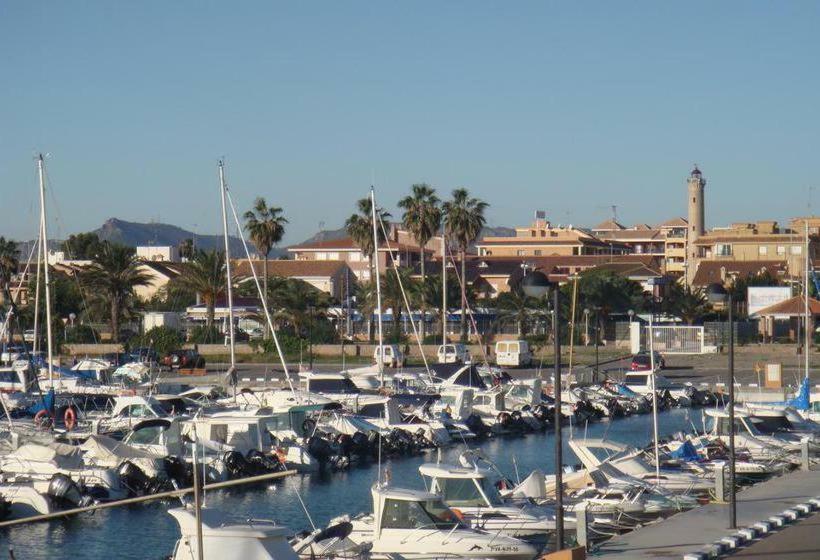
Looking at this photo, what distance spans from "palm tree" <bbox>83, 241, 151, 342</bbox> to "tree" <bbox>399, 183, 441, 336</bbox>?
713 inches

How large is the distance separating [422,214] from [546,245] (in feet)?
250

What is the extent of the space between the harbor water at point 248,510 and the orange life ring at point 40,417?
881 cm

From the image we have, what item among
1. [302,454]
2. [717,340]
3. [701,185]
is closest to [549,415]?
[302,454]

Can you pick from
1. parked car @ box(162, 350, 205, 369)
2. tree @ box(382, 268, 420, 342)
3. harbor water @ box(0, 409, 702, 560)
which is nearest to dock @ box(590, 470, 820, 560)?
harbor water @ box(0, 409, 702, 560)

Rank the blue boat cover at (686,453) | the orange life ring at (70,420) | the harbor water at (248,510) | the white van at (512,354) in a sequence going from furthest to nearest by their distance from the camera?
the white van at (512,354)
the orange life ring at (70,420)
the blue boat cover at (686,453)
the harbor water at (248,510)

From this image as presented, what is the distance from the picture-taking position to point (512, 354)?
8012 cm

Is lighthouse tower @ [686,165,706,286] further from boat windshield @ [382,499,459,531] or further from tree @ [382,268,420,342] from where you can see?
boat windshield @ [382,499,459,531]

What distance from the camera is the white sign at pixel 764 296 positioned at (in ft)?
346

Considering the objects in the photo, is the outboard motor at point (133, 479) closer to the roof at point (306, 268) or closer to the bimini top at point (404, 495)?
the bimini top at point (404, 495)

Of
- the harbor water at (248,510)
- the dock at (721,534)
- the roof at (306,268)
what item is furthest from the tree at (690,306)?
the dock at (721,534)

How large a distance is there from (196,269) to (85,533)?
55748 millimetres

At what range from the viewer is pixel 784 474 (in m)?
36.7

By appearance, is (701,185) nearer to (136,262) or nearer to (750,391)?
(136,262)

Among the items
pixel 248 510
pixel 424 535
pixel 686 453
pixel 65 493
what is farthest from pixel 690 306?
pixel 424 535
